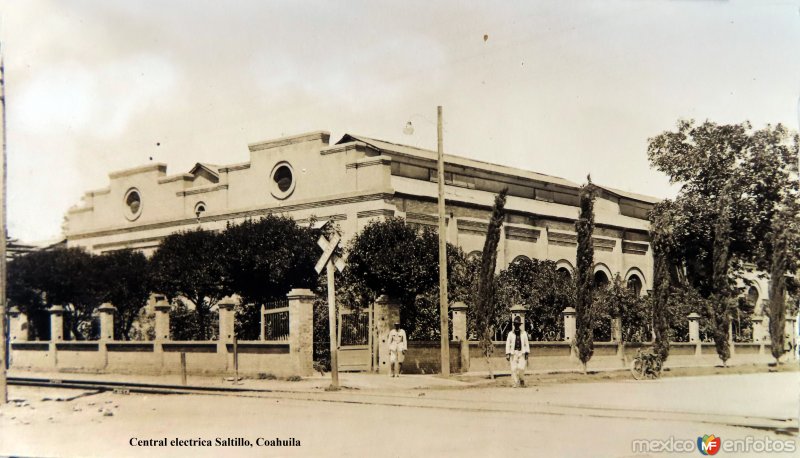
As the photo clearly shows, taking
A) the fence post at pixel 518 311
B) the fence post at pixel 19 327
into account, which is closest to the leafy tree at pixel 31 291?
the fence post at pixel 19 327

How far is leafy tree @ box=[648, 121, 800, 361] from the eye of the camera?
16016 mm

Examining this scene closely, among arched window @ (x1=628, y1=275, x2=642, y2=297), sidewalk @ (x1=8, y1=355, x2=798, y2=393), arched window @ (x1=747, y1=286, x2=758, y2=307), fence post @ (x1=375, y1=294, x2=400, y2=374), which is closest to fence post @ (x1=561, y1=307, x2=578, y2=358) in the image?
sidewalk @ (x1=8, y1=355, x2=798, y2=393)

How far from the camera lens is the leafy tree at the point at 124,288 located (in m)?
28.8

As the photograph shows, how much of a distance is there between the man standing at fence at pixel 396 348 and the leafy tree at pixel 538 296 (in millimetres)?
5516

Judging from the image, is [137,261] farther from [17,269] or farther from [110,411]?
[110,411]

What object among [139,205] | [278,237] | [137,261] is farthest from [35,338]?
[278,237]

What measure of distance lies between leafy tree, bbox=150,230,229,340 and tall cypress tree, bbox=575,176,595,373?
1109cm

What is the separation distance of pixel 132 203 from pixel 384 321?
56.1 ft

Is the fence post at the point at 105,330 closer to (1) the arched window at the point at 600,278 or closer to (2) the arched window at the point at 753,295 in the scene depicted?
(1) the arched window at the point at 600,278

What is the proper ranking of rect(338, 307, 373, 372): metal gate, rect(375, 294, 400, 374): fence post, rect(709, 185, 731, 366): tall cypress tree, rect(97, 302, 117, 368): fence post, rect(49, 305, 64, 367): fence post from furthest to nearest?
rect(49, 305, 64, 367): fence post, rect(97, 302, 117, 368): fence post, rect(338, 307, 373, 372): metal gate, rect(375, 294, 400, 374): fence post, rect(709, 185, 731, 366): tall cypress tree

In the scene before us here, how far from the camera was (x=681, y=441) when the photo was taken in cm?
1075

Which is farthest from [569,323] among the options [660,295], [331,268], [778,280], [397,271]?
[331,268]

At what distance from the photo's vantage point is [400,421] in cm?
1223

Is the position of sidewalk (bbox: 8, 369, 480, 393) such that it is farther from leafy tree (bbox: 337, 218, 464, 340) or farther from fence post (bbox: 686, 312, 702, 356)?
fence post (bbox: 686, 312, 702, 356)
